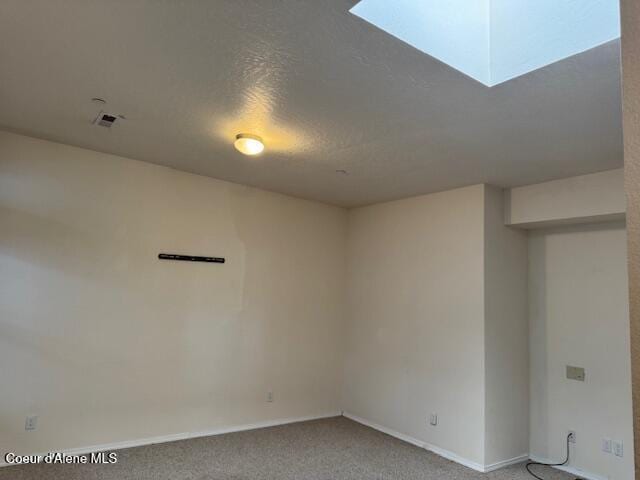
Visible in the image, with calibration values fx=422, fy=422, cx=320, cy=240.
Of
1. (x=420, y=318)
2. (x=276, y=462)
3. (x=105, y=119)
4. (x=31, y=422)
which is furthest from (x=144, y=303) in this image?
(x=420, y=318)

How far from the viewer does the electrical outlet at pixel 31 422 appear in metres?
3.42

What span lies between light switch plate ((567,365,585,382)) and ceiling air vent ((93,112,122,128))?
4.45 m

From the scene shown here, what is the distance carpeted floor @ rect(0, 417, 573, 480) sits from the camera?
131 inches

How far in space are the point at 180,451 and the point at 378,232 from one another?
3.14m

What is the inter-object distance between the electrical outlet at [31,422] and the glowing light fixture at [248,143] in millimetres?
2770

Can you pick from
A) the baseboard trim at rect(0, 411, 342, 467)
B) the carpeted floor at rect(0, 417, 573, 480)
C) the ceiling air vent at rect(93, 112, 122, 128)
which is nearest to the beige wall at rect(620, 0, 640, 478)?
the ceiling air vent at rect(93, 112, 122, 128)

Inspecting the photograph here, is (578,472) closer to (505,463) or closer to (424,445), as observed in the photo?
(505,463)

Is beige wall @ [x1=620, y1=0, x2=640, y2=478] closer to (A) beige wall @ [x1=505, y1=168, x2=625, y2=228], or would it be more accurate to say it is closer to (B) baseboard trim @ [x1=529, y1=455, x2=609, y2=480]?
(A) beige wall @ [x1=505, y1=168, x2=625, y2=228]

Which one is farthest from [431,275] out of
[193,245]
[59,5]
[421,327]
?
→ [59,5]

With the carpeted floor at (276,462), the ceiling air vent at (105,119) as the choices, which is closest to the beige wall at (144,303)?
the carpeted floor at (276,462)

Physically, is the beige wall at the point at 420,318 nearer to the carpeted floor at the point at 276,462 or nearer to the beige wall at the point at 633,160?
the carpeted floor at the point at 276,462

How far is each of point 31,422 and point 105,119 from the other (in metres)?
2.51

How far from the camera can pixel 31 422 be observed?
343 centimetres

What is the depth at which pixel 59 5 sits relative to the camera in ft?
5.93
